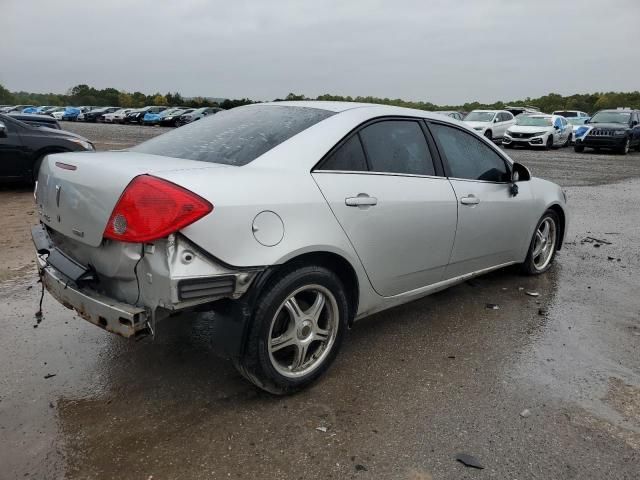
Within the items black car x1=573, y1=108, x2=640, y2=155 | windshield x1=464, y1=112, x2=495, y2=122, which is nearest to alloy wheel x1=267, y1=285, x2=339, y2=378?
black car x1=573, y1=108, x2=640, y2=155

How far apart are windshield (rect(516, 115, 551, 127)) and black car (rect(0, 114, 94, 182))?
64.0 ft

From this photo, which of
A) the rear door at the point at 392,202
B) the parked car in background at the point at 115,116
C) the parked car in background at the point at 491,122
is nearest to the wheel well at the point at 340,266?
the rear door at the point at 392,202

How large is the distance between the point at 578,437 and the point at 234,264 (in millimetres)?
1908

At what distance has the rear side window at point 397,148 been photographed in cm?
331

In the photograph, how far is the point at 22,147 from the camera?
8.71 meters

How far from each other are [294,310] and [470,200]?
1729mm

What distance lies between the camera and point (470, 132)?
4227 millimetres

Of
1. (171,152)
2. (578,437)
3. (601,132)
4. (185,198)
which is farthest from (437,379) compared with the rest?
(601,132)

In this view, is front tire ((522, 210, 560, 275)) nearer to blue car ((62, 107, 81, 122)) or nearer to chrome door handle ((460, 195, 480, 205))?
chrome door handle ((460, 195, 480, 205))

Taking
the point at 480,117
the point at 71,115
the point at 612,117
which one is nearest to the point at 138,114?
the point at 71,115

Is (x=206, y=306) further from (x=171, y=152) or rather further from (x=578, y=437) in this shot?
(x=578, y=437)

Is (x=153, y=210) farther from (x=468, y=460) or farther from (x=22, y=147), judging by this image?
(x=22, y=147)

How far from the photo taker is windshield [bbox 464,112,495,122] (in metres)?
24.2

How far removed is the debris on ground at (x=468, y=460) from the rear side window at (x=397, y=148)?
167cm
